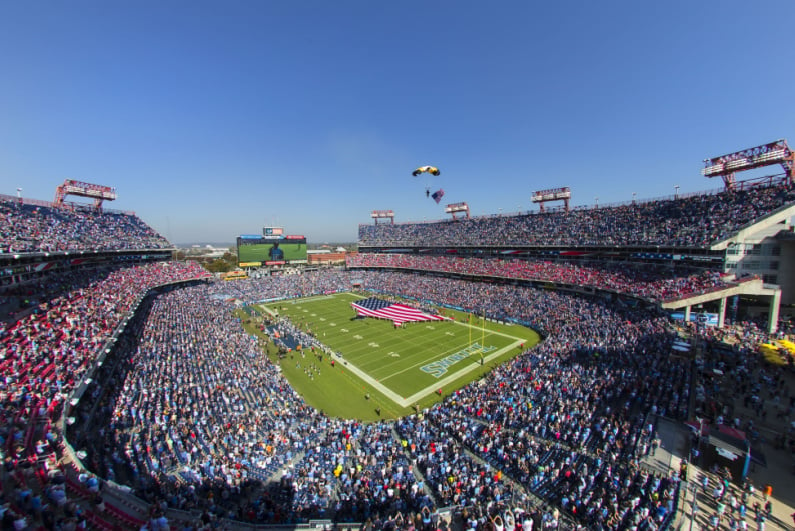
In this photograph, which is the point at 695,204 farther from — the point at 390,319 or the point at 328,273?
the point at 328,273

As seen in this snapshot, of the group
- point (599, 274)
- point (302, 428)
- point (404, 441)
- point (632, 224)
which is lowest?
point (404, 441)

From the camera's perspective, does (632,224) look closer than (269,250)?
Yes

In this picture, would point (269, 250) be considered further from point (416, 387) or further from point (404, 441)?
point (404, 441)

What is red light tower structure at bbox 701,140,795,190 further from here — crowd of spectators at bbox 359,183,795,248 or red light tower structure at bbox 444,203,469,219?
red light tower structure at bbox 444,203,469,219

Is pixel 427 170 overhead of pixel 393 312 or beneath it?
overhead

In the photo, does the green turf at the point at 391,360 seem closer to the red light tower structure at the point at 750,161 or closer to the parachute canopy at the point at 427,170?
the parachute canopy at the point at 427,170

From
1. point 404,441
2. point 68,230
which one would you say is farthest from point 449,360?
point 68,230

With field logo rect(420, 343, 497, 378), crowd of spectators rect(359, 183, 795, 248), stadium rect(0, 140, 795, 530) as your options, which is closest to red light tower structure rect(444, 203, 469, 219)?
crowd of spectators rect(359, 183, 795, 248)

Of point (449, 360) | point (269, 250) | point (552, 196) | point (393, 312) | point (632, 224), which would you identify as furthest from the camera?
point (269, 250)
